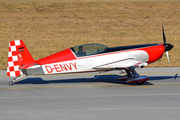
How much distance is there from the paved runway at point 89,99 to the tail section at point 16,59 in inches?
28.8

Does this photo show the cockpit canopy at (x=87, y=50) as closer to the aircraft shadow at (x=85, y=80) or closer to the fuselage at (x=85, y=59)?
the fuselage at (x=85, y=59)

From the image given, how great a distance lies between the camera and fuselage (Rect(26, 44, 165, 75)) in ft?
37.1

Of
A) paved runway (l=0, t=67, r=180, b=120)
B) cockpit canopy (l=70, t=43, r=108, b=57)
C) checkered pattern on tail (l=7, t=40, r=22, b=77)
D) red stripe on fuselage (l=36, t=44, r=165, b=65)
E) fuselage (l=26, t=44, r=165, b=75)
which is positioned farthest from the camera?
cockpit canopy (l=70, t=43, r=108, b=57)

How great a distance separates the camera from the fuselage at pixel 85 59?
11.3 meters

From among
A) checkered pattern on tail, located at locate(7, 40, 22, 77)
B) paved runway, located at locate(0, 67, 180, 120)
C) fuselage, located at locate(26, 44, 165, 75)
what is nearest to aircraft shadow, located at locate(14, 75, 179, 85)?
paved runway, located at locate(0, 67, 180, 120)

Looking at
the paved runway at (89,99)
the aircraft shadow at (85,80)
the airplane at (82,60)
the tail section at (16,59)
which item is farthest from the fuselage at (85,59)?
the aircraft shadow at (85,80)

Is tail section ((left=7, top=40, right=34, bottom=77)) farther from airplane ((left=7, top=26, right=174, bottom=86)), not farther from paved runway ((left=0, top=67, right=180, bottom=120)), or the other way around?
paved runway ((left=0, top=67, right=180, bottom=120))

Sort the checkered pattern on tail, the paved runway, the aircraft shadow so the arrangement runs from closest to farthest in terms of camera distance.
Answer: the paved runway < the checkered pattern on tail < the aircraft shadow

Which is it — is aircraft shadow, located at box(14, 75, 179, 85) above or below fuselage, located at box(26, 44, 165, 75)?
below

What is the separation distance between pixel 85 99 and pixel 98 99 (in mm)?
443

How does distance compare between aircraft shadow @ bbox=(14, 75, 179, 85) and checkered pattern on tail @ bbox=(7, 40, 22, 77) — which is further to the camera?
aircraft shadow @ bbox=(14, 75, 179, 85)

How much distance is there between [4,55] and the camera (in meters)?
24.5

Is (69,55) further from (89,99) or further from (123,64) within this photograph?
(89,99)

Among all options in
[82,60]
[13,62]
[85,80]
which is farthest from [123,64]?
[13,62]
